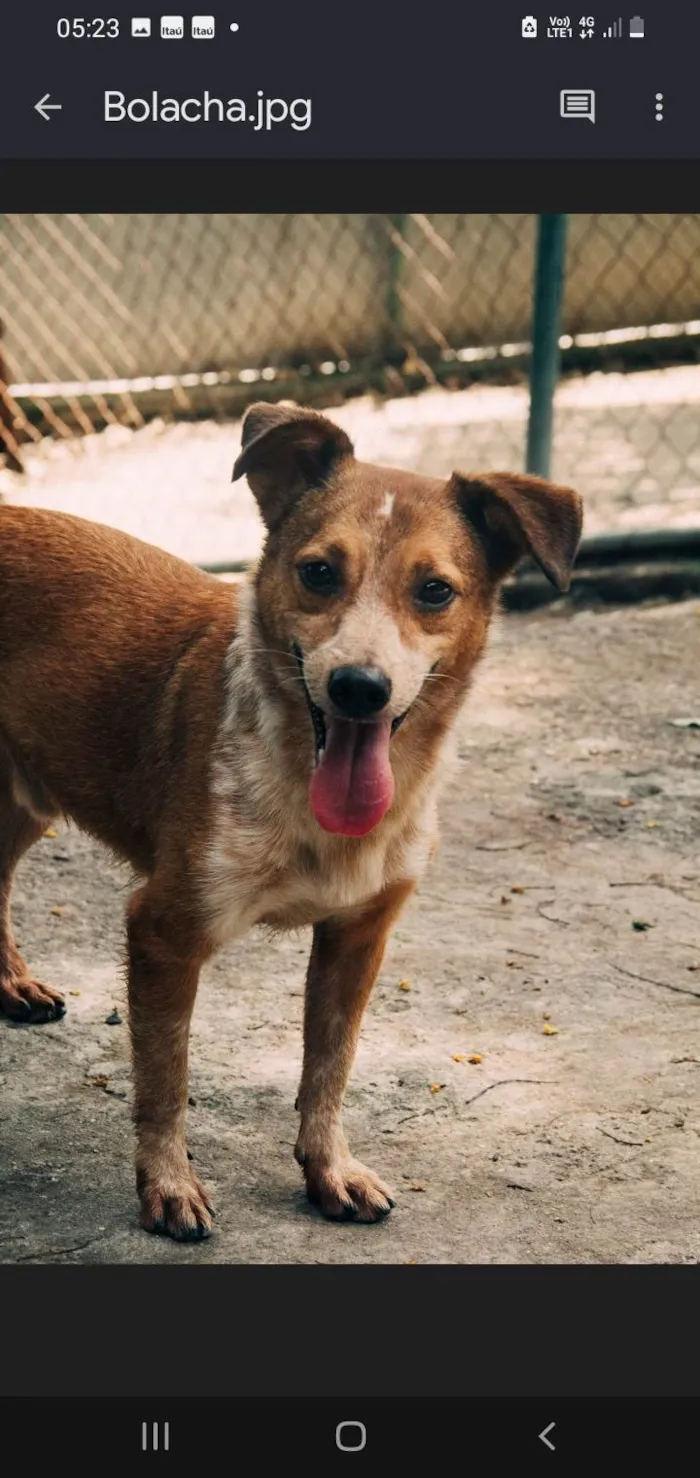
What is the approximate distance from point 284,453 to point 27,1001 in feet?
4.82

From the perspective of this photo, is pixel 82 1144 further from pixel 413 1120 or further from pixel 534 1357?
pixel 534 1357

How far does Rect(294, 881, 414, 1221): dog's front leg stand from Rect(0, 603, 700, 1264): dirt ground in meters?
0.07

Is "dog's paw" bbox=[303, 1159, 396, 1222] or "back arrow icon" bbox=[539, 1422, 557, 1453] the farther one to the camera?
"dog's paw" bbox=[303, 1159, 396, 1222]

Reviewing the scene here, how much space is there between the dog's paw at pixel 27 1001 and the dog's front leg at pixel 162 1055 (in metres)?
0.81

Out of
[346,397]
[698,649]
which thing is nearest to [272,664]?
[698,649]

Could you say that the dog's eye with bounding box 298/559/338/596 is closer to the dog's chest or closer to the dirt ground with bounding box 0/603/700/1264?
the dog's chest

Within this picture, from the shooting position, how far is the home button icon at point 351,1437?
2.06 m

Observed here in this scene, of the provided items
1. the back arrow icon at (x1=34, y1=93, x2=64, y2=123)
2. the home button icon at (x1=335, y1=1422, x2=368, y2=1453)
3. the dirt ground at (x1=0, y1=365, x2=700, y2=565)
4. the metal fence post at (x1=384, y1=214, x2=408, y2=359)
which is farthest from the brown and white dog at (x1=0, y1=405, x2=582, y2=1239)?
the metal fence post at (x1=384, y1=214, x2=408, y2=359)

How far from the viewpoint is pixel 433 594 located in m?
3.17

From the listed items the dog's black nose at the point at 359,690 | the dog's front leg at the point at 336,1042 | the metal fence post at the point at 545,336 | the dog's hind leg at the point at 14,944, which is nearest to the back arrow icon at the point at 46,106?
the dog's black nose at the point at 359,690

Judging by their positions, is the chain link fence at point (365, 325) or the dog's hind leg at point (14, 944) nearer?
the dog's hind leg at point (14, 944)

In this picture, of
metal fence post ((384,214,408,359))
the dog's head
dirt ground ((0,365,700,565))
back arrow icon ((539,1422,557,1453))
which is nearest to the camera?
back arrow icon ((539,1422,557,1453))

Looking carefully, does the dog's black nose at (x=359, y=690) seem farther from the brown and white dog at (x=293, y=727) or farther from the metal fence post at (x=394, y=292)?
the metal fence post at (x=394, y=292)

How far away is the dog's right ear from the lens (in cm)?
328
